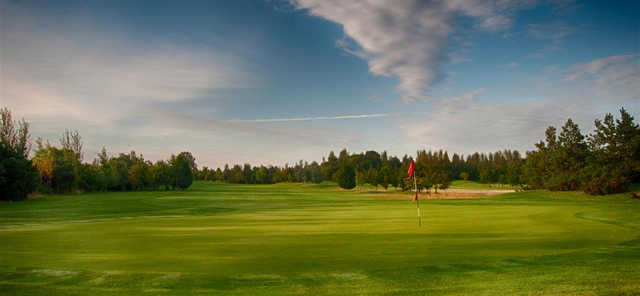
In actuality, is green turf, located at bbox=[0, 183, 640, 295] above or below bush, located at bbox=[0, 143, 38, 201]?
below

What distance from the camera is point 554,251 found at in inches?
438

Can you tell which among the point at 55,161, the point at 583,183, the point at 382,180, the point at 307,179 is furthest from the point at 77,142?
the point at 583,183

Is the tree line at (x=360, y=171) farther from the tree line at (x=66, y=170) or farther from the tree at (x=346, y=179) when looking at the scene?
the tree line at (x=66, y=170)

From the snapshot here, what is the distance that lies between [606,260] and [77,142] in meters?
110

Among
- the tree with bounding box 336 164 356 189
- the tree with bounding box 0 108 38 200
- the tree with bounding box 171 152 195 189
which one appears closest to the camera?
the tree with bounding box 0 108 38 200

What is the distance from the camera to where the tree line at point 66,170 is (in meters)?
46.3

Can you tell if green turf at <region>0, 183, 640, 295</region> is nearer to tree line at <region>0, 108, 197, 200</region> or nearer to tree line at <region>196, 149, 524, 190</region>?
tree line at <region>0, 108, 197, 200</region>

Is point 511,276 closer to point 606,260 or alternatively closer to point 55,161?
point 606,260

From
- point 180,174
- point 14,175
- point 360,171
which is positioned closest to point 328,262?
point 14,175

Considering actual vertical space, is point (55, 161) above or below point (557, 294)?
above

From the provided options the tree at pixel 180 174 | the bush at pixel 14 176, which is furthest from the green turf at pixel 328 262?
the tree at pixel 180 174

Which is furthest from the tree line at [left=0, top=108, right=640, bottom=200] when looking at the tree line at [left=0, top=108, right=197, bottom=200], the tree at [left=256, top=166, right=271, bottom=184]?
the tree at [left=256, top=166, right=271, bottom=184]

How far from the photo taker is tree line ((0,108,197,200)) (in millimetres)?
46344

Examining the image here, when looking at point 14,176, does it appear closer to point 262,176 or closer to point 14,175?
point 14,175
